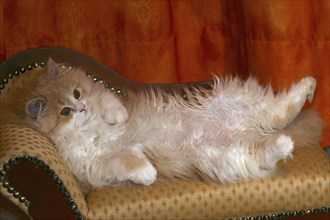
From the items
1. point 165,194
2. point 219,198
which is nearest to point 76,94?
point 165,194

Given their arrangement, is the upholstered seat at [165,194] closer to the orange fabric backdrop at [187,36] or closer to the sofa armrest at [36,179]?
the sofa armrest at [36,179]

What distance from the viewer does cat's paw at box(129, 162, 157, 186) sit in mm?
1578

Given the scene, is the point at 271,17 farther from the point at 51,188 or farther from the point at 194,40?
the point at 51,188

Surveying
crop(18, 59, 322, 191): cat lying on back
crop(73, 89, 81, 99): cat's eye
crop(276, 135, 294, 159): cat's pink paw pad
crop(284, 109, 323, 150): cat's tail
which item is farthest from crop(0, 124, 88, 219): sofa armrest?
crop(284, 109, 323, 150): cat's tail

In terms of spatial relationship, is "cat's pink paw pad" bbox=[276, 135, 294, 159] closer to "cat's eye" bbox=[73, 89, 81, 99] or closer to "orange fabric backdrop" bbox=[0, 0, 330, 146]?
"cat's eye" bbox=[73, 89, 81, 99]

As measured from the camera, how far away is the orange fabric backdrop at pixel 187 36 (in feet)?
7.70

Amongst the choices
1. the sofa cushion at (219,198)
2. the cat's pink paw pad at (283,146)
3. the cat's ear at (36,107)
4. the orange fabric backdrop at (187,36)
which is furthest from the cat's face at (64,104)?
the orange fabric backdrop at (187,36)

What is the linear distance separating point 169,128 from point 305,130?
0.50m

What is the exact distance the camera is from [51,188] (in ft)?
5.04

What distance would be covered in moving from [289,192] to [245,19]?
108cm

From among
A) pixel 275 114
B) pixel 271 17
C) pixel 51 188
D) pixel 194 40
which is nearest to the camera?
pixel 51 188

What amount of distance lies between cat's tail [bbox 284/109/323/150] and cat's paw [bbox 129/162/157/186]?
0.52 metres

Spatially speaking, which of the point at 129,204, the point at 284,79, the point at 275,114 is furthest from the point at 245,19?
the point at 129,204

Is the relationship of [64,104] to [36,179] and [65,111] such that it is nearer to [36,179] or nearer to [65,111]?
[65,111]
